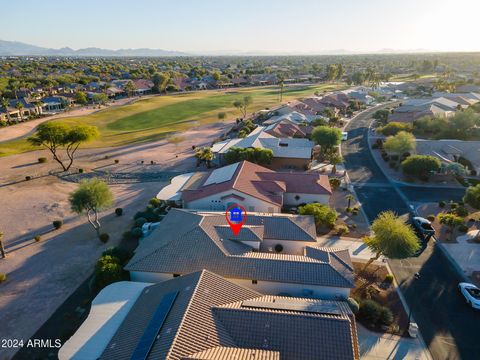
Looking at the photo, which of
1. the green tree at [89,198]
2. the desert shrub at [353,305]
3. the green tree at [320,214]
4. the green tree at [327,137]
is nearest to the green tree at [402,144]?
the green tree at [327,137]

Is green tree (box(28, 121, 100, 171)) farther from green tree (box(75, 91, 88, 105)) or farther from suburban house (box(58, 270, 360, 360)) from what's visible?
green tree (box(75, 91, 88, 105))

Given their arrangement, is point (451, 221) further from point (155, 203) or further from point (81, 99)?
point (81, 99)

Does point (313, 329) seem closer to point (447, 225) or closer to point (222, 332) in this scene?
point (222, 332)

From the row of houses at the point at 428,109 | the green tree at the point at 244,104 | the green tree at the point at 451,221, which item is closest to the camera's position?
the green tree at the point at 451,221

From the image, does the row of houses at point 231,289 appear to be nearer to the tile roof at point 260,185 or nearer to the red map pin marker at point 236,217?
the tile roof at point 260,185

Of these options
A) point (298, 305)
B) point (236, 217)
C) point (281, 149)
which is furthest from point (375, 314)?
point (281, 149)

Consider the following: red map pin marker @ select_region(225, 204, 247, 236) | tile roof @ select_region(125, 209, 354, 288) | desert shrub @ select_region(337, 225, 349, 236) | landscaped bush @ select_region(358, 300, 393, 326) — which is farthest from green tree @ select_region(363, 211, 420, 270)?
red map pin marker @ select_region(225, 204, 247, 236)
